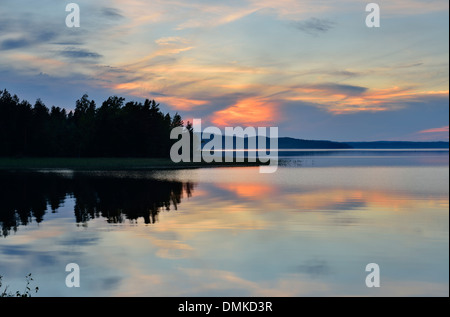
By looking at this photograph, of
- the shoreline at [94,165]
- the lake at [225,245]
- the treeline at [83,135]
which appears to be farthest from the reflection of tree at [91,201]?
the treeline at [83,135]

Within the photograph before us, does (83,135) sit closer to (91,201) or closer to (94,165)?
(94,165)

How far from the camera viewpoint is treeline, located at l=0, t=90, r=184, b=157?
14700 cm

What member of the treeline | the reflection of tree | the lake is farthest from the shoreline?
the lake

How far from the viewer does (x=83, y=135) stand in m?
149

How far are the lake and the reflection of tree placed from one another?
0.14m

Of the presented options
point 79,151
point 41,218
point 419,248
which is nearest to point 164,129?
point 79,151

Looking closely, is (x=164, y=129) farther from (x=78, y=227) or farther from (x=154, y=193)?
(x=78, y=227)

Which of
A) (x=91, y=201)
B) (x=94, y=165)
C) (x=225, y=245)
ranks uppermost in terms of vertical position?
(x=94, y=165)

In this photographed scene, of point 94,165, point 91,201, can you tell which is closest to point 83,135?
point 94,165

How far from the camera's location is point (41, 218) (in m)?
30.6

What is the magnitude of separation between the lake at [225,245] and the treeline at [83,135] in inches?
4183

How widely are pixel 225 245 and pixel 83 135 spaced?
134 meters

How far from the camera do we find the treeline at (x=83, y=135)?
5787 inches

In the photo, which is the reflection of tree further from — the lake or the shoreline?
the shoreline
